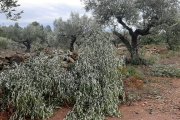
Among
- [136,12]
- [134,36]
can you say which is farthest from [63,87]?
[134,36]

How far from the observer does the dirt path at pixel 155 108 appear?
10.4 metres

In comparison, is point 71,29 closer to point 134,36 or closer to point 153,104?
point 134,36

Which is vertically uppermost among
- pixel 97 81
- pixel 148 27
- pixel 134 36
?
pixel 148 27

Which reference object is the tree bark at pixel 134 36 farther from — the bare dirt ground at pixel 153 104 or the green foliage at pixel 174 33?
the bare dirt ground at pixel 153 104

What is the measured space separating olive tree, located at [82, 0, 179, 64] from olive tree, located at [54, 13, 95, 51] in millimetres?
9264

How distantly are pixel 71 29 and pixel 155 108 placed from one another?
19.4 meters

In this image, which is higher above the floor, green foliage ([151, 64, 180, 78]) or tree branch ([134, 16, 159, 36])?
tree branch ([134, 16, 159, 36])

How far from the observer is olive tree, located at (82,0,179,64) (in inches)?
744

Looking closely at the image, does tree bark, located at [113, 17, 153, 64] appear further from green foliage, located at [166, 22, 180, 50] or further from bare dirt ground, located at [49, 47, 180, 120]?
bare dirt ground, located at [49, 47, 180, 120]

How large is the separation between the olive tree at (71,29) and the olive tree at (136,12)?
926cm

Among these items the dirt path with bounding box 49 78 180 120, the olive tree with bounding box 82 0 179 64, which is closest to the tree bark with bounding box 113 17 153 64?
the olive tree with bounding box 82 0 179 64

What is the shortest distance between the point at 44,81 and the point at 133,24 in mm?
9930

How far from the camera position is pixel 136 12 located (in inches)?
754

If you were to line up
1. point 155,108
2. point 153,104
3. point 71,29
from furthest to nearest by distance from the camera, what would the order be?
point 71,29 → point 153,104 → point 155,108
